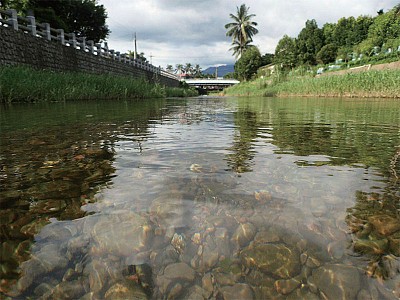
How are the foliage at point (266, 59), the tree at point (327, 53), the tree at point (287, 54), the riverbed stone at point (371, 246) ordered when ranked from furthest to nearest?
the foliage at point (266, 59) < the tree at point (287, 54) < the tree at point (327, 53) < the riverbed stone at point (371, 246)

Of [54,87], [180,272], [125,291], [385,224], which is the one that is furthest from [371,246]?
[54,87]

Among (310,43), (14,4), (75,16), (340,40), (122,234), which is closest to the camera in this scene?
(122,234)

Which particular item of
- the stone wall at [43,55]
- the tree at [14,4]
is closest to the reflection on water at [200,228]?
the stone wall at [43,55]

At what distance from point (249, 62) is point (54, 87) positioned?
4804 centimetres

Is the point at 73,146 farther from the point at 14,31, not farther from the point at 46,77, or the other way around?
the point at 14,31

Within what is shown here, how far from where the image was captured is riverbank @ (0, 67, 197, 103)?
26.4 ft

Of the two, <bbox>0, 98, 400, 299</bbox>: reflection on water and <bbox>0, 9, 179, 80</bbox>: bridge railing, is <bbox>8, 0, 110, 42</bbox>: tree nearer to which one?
<bbox>0, 9, 179, 80</bbox>: bridge railing

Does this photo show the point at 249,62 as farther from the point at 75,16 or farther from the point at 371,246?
the point at 371,246

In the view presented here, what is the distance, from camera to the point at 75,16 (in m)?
28.6

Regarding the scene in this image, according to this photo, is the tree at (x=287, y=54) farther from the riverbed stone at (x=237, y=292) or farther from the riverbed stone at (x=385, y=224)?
the riverbed stone at (x=237, y=292)

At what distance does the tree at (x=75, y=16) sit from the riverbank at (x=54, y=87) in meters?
14.6

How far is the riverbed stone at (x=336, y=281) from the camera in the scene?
2.58 feet

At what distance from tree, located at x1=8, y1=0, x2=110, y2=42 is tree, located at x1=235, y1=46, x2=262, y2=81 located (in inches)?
1139

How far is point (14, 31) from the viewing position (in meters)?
11.4
